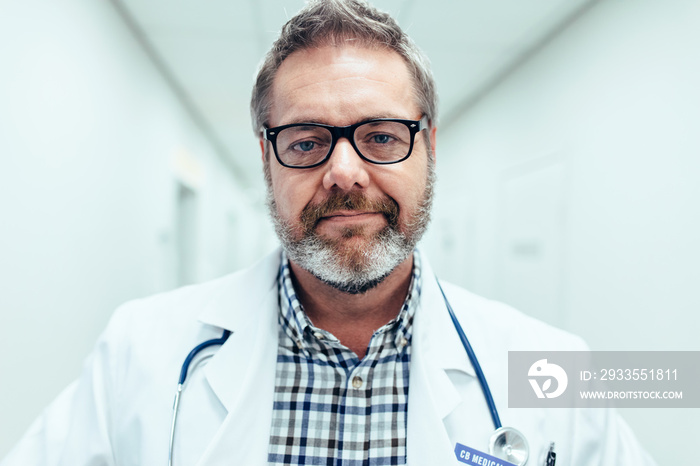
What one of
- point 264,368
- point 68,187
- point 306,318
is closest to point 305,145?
point 306,318

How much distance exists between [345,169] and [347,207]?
3.2 inches

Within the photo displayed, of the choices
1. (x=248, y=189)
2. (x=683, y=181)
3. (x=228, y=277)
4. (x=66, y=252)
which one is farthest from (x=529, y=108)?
(x=248, y=189)

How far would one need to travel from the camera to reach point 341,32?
1046 mm

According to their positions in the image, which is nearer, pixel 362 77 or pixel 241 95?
pixel 362 77

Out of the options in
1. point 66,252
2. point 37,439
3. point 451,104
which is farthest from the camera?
point 451,104

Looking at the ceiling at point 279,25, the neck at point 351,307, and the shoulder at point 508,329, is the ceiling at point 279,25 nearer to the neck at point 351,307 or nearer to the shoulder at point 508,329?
the neck at point 351,307

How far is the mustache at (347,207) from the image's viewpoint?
3.13 ft

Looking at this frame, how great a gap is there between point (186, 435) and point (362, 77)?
85 cm

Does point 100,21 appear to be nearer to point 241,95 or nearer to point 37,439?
point 241,95

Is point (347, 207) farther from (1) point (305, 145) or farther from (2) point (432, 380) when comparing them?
(2) point (432, 380)

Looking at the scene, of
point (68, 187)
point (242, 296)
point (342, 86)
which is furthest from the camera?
point (68, 187)

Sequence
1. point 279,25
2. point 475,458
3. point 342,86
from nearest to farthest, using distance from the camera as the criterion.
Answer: point 475,458 < point 342,86 < point 279,25

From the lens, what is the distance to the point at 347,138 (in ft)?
3.17
